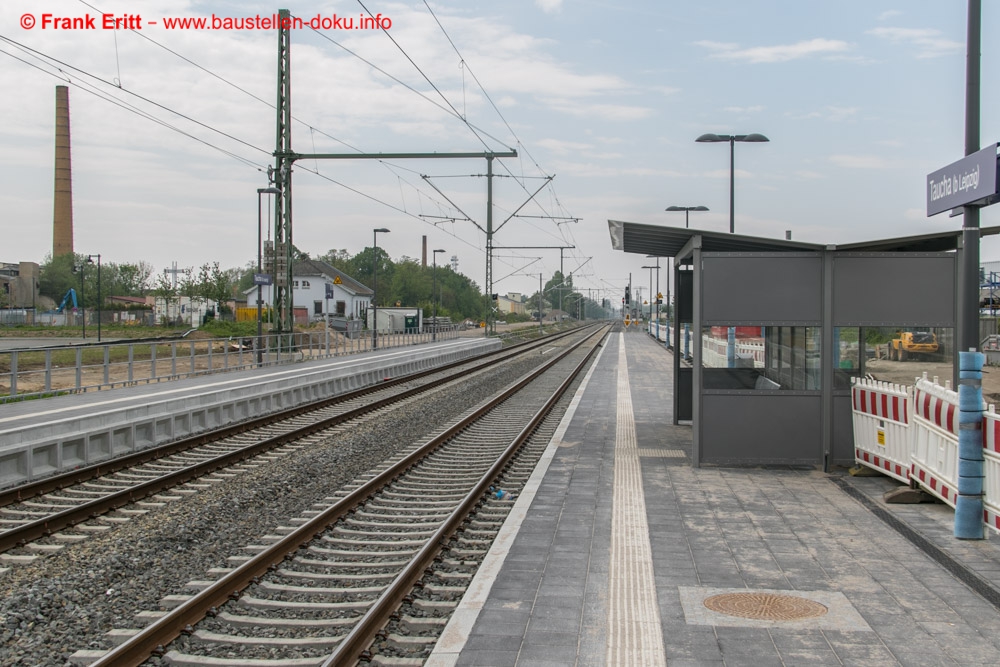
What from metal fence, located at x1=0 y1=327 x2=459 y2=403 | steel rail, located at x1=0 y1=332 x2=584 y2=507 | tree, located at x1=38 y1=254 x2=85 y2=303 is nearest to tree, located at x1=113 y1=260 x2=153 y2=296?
tree, located at x1=38 y1=254 x2=85 y2=303

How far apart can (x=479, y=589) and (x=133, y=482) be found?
6303 millimetres

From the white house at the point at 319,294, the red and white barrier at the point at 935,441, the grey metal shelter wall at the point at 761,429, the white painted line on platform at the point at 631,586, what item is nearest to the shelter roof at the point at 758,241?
the grey metal shelter wall at the point at 761,429

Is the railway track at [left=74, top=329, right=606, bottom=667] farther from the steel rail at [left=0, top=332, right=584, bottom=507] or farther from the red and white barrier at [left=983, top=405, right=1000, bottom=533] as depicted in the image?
the red and white barrier at [left=983, top=405, right=1000, bottom=533]

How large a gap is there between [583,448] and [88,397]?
32.7 ft

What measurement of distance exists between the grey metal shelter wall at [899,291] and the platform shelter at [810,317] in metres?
0.01

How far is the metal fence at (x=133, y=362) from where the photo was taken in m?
17.5

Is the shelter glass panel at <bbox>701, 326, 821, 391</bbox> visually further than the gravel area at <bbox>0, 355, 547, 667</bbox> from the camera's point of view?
Yes

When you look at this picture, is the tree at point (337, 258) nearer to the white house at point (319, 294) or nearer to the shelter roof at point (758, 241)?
the white house at point (319, 294)

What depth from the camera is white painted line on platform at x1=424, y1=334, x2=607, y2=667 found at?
16.4ft

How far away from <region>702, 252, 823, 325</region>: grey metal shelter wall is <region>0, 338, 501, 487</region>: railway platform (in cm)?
854

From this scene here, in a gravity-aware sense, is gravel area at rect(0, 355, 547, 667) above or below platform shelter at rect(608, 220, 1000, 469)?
below

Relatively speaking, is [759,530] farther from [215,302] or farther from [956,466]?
[215,302]

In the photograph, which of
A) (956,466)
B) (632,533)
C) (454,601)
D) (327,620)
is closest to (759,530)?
(632,533)

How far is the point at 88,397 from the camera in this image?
56.2 ft
